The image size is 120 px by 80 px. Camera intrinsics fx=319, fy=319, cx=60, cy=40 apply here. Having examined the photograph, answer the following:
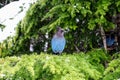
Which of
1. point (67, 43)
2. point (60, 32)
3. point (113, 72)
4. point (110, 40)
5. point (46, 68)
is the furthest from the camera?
point (110, 40)

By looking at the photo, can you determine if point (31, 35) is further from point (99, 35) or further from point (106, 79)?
point (106, 79)

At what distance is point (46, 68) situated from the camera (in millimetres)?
2146

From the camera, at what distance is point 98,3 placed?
281cm

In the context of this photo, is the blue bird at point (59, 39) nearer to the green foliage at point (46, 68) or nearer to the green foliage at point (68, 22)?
the green foliage at point (68, 22)

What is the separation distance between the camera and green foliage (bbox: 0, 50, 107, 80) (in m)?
2.04

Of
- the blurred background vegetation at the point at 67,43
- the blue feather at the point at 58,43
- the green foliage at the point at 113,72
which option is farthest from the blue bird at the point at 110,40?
the green foliage at the point at 113,72

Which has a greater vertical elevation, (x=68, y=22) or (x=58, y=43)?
(x=68, y=22)

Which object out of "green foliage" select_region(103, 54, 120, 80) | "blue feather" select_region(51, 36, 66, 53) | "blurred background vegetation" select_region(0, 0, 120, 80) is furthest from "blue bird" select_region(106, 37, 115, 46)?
"green foliage" select_region(103, 54, 120, 80)

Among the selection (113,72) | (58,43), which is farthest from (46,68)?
(58,43)

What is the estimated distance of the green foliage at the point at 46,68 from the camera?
80.3 inches

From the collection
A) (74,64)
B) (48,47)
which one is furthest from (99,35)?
(74,64)

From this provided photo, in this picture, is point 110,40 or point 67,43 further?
point 110,40

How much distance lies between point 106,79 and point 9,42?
4.22 feet

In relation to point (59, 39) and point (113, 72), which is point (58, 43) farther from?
point (113, 72)
